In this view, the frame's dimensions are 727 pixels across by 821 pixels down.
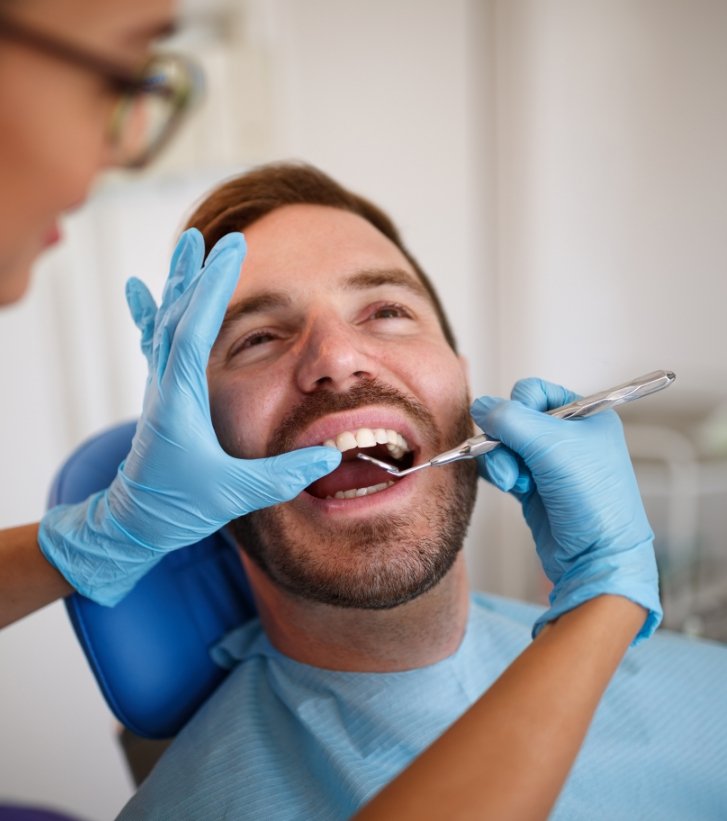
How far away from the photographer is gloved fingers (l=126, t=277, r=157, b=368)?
110 centimetres

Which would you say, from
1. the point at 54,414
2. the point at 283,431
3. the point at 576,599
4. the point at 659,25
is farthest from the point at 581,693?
the point at 659,25

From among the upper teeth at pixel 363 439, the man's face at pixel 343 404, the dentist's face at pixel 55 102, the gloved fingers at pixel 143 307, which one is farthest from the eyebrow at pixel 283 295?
the dentist's face at pixel 55 102

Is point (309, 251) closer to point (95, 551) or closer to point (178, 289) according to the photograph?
point (178, 289)

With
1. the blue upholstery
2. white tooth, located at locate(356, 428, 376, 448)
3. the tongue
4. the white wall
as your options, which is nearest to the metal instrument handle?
white tooth, located at locate(356, 428, 376, 448)

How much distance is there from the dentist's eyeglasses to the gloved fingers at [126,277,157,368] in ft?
0.88

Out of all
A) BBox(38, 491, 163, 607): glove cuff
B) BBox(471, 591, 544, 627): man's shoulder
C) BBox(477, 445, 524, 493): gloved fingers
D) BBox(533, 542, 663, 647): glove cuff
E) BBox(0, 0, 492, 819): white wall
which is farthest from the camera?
BBox(0, 0, 492, 819): white wall

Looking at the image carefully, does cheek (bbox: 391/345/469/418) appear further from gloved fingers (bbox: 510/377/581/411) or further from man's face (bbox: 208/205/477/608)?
gloved fingers (bbox: 510/377/581/411)

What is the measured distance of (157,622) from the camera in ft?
3.89

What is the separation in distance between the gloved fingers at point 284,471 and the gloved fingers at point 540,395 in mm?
274

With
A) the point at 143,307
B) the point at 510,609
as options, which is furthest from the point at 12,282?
the point at 510,609

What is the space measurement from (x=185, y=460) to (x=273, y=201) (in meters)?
0.59

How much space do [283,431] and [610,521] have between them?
48 cm

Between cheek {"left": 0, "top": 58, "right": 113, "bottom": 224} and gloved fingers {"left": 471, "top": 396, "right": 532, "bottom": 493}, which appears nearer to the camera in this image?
cheek {"left": 0, "top": 58, "right": 113, "bottom": 224}

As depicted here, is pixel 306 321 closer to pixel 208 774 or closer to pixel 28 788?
pixel 208 774
